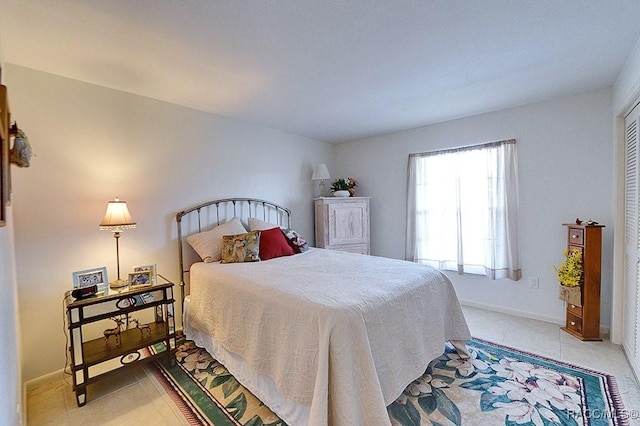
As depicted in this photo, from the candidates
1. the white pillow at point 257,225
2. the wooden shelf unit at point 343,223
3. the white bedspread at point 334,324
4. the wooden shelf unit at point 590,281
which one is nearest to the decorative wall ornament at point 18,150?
the white bedspread at point 334,324

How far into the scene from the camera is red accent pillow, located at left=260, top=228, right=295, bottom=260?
3.01 metres

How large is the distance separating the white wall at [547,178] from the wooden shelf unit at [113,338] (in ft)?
11.7

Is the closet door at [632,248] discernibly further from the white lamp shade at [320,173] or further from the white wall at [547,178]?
the white lamp shade at [320,173]

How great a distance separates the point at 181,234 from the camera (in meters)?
3.02

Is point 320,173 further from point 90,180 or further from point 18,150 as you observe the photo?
point 18,150

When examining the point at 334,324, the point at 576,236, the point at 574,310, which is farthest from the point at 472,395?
the point at 576,236

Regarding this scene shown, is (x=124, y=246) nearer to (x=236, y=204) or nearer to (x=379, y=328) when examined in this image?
(x=236, y=204)

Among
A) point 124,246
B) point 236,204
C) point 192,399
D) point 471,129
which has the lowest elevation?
point 192,399

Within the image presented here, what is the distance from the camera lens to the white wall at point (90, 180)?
7.07 ft

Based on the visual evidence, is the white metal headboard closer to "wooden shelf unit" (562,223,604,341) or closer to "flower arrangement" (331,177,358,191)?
"flower arrangement" (331,177,358,191)

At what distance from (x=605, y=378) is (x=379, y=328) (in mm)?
1939

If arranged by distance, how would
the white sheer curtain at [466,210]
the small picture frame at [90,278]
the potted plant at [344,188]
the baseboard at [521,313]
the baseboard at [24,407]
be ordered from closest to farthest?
the baseboard at [24,407]
the small picture frame at [90,278]
the baseboard at [521,313]
the white sheer curtain at [466,210]
the potted plant at [344,188]

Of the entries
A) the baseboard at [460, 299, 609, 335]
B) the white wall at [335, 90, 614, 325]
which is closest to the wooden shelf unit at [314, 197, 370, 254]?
the white wall at [335, 90, 614, 325]

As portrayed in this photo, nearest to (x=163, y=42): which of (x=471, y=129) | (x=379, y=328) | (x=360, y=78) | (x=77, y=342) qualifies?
(x=360, y=78)
